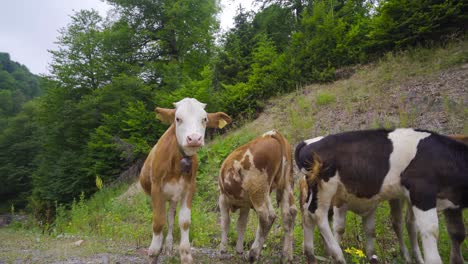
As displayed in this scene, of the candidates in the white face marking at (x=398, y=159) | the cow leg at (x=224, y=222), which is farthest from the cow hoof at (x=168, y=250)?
the white face marking at (x=398, y=159)

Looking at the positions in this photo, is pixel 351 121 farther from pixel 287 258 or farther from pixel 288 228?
pixel 287 258

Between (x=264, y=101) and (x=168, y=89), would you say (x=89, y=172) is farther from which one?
(x=264, y=101)

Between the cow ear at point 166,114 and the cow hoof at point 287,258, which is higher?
the cow ear at point 166,114

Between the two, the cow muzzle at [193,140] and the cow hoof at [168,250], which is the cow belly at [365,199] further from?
the cow hoof at [168,250]

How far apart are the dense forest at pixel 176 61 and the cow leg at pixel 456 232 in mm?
10216

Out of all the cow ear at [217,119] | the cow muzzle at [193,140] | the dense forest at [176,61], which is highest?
the dense forest at [176,61]

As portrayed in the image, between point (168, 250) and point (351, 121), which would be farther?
point (351, 121)

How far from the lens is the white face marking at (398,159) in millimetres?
3424

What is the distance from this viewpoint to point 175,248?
5637 mm

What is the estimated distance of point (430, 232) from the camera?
318 cm

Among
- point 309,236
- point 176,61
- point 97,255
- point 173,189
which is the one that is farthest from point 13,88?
point 309,236

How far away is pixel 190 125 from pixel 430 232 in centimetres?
276

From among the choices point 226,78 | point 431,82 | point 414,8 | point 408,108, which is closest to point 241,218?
point 408,108

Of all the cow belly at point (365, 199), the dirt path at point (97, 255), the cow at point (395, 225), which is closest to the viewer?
the cow belly at point (365, 199)
